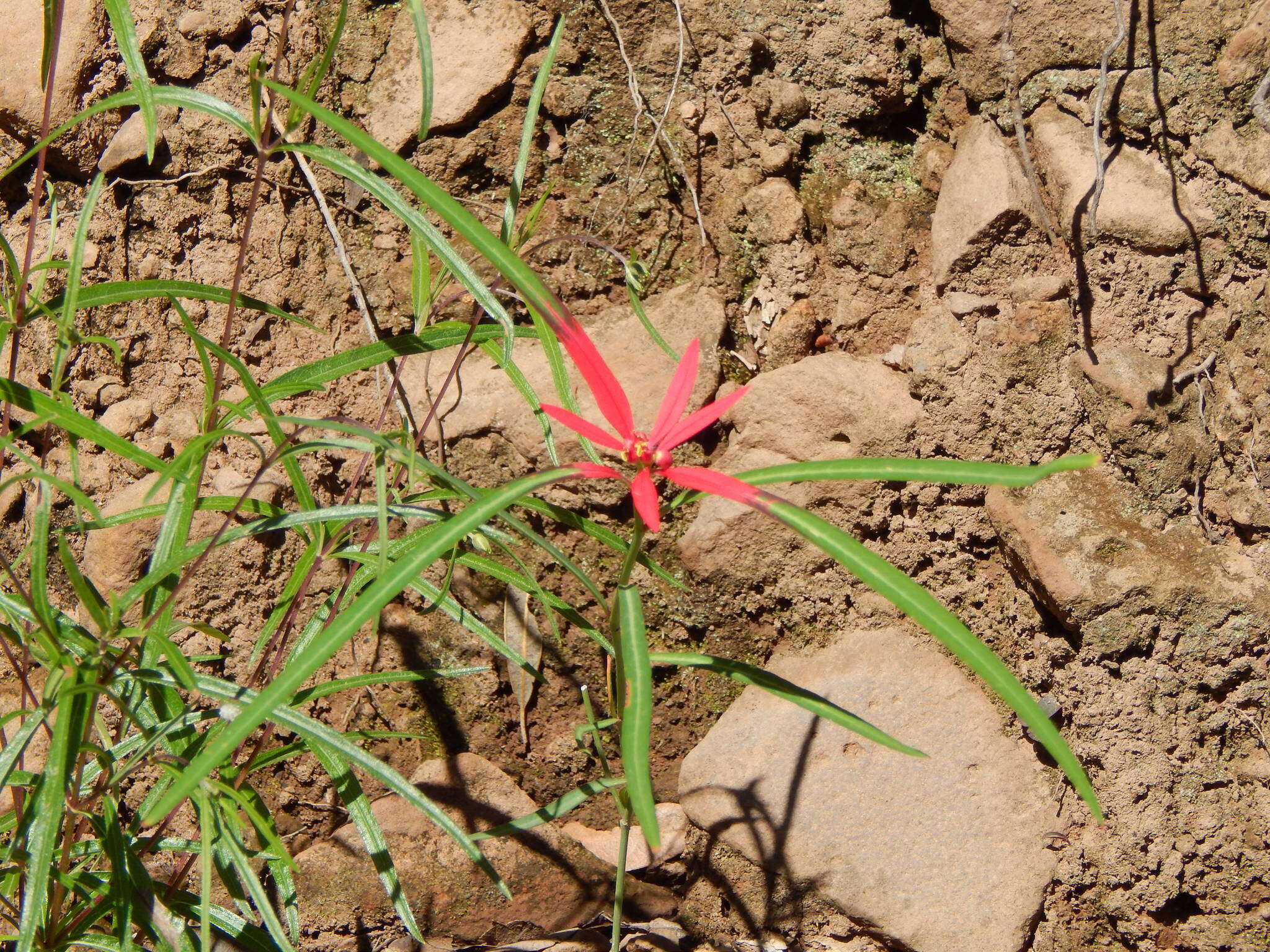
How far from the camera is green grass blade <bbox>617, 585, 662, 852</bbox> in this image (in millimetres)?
884

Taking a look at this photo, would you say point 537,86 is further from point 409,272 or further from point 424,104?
point 409,272

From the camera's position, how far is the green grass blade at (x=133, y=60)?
1.09 m

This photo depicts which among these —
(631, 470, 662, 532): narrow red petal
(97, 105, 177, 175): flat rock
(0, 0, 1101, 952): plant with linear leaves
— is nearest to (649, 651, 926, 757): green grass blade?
(0, 0, 1101, 952): plant with linear leaves

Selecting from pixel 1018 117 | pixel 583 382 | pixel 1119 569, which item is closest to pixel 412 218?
pixel 583 382

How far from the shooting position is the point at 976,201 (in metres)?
1.57

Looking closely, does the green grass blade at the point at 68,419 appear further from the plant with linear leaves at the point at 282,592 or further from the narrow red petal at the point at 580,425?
the narrow red petal at the point at 580,425

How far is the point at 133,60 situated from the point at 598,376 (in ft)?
2.23

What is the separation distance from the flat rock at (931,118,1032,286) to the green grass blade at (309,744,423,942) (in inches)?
49.6

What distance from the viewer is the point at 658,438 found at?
3.56 ft

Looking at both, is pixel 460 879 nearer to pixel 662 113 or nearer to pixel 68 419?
pixel 68 419

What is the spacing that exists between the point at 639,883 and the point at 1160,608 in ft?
3.23

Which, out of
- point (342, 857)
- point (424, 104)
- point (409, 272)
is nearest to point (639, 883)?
point (342, 857)

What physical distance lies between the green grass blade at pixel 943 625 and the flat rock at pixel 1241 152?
3.40ft

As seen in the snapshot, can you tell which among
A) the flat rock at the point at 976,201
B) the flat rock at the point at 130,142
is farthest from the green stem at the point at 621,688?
the flat rock at the point at 130,142
